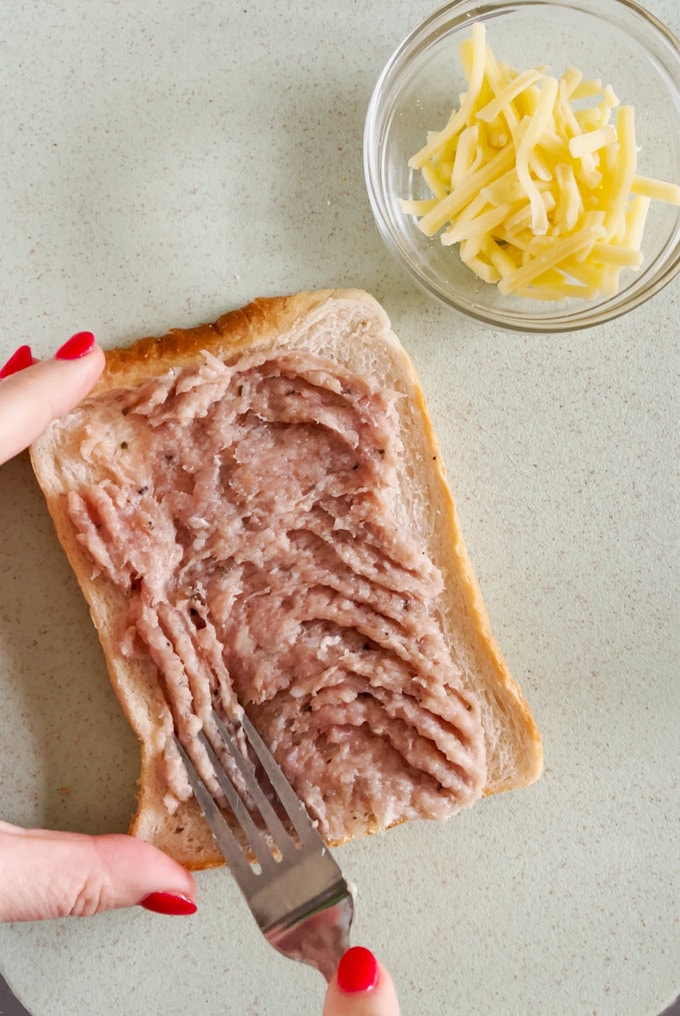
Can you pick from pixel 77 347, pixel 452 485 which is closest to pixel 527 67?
pixel 452 485

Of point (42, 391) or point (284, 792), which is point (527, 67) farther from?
point (284, 792)

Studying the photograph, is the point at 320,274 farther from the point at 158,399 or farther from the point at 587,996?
the point at 587,996

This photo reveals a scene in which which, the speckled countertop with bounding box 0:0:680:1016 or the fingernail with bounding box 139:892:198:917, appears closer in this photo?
the fingernail with bounding box 139:892:198:917

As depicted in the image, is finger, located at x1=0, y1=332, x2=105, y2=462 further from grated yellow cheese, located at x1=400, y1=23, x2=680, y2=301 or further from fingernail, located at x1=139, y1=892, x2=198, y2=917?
fingernail, located at x1=139, y1=892, x2=198, y2=917

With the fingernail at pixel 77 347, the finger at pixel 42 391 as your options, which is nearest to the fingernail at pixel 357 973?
the finger at pixel 42 391

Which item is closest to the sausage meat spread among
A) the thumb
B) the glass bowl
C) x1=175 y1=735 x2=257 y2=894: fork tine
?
x1=175 y1=735 x2=257 y2=894: fork tine
